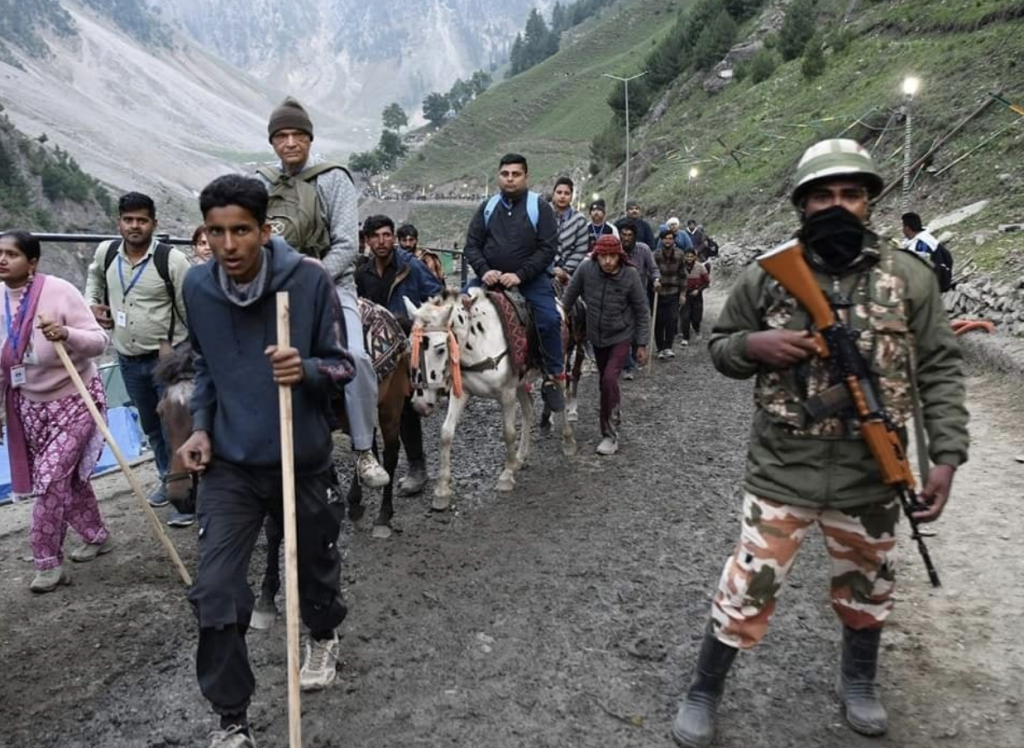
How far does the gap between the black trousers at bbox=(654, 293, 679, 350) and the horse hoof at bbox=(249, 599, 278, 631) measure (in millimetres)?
9799

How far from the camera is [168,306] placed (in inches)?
210

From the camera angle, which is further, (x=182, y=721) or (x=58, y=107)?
(x=58, y=107)

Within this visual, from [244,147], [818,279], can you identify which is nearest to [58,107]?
[244,147]

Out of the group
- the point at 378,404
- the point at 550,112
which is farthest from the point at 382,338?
the point at 550,112

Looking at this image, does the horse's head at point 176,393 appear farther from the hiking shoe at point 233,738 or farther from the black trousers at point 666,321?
Result: the black trousers at point 666,321

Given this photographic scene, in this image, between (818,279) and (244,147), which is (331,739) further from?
(244,147)

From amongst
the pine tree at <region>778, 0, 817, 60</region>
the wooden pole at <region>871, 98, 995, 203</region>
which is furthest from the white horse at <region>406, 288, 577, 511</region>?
the pine tree at <region>778, 0, 817, 60</region>

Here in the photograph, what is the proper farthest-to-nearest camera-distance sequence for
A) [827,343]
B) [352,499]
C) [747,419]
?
[747,419]
[352,499]
[827,343]

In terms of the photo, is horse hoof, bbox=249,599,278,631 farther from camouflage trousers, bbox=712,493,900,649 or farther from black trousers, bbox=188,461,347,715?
camouflage trousers, bbox=712,493,900,649

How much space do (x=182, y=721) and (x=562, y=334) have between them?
4.73m

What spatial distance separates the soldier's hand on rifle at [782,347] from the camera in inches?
105

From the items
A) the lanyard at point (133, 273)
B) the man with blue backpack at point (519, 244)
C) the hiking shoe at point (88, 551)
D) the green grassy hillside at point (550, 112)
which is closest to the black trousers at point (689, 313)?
the man with blue backpack at point (519, 244)

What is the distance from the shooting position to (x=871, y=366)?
2.71 m

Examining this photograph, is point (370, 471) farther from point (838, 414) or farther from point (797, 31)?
point (797, 31)
